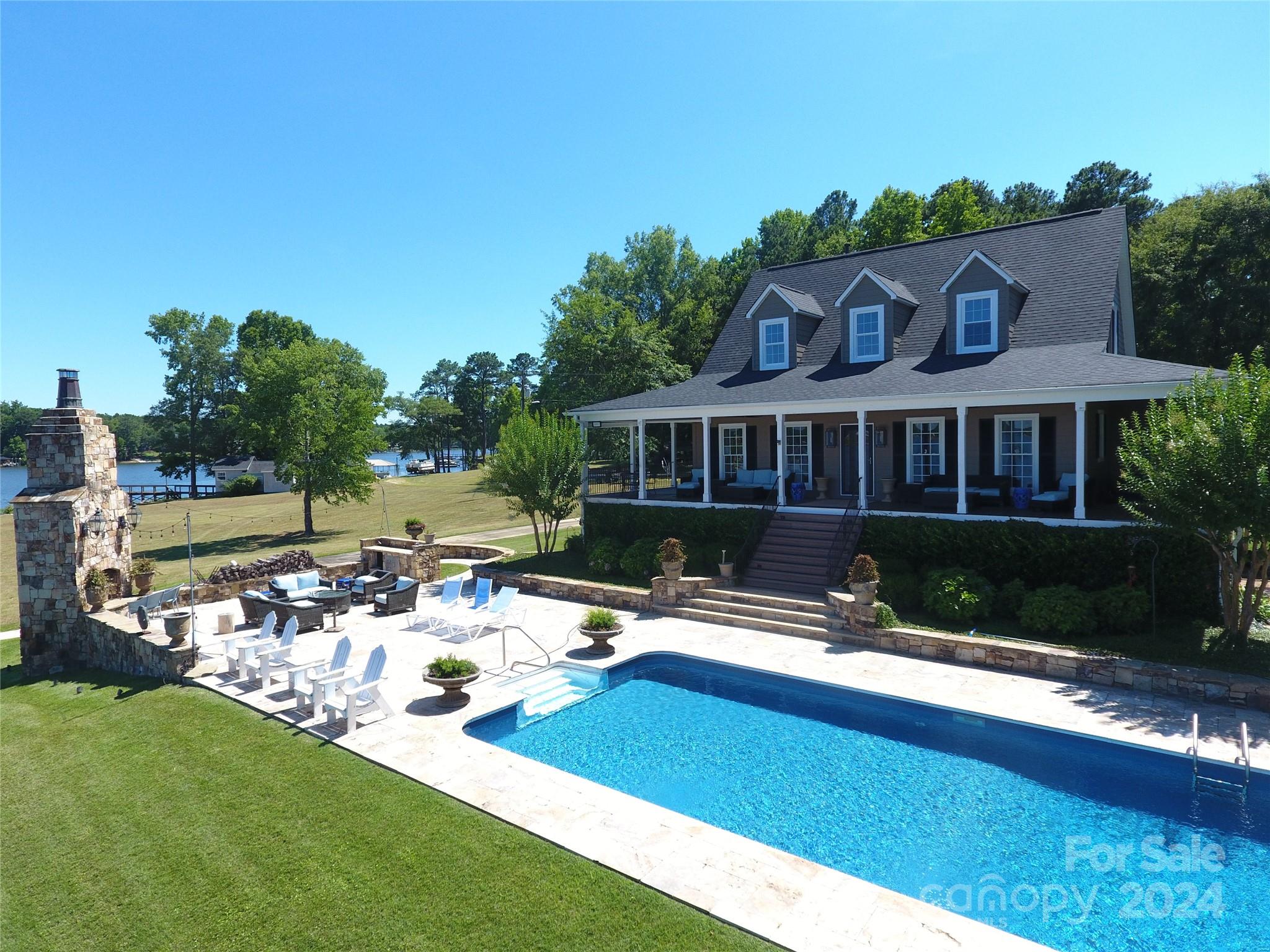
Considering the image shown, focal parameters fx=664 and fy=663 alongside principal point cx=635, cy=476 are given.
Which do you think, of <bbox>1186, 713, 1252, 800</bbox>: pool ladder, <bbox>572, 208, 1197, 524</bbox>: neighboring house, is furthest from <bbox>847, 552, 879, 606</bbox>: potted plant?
<bbox>1186, 713, 1252, 800</bbox>: pool ladder

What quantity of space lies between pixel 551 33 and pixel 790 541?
622 inches

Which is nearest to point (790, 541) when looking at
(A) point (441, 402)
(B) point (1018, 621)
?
(B) point (1018, 621)

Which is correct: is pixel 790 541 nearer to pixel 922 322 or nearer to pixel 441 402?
pixel 922 322

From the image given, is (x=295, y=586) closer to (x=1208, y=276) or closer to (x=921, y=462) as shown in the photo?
(x=921, y=462)

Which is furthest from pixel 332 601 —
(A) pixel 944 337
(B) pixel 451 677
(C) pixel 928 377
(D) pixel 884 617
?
(A) pixel 944 337

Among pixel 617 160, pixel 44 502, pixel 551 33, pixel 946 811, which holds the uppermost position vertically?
pixel 617 160

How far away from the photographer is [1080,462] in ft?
49.0

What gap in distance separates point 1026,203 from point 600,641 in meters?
58.8

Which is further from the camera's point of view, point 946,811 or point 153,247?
point 153,247

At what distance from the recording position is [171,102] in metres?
18.1

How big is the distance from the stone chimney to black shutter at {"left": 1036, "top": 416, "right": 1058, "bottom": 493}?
25.5 metres

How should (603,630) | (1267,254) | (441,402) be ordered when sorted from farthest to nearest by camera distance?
(441,402), (1267,254), (603,630)

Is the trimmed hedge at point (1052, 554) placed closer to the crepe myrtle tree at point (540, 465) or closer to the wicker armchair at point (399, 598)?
the crepe myrtle tree at point (540, 465)

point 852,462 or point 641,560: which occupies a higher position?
point 852,462
